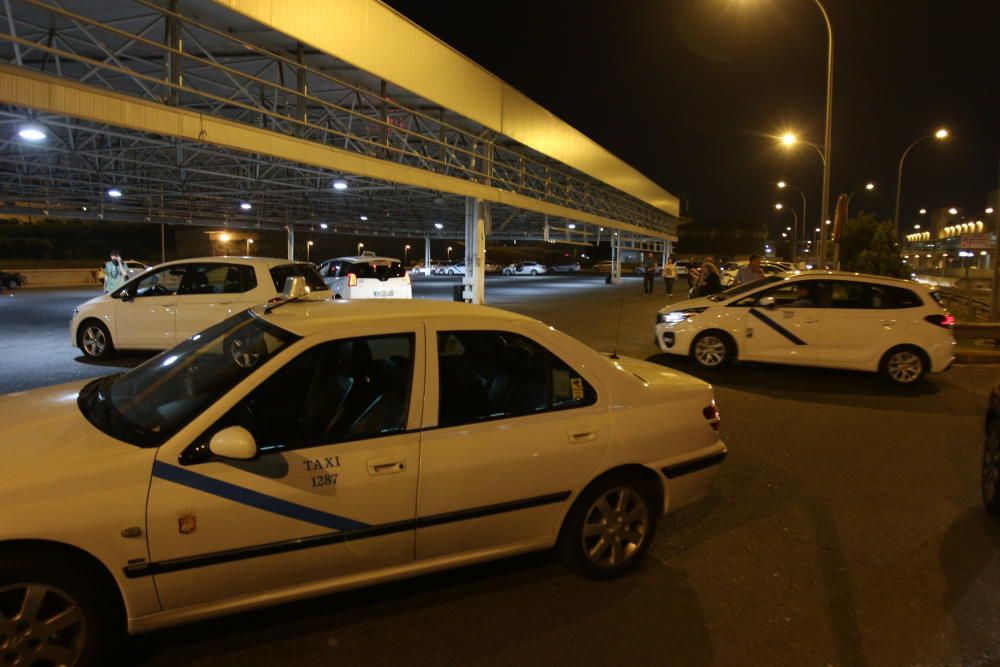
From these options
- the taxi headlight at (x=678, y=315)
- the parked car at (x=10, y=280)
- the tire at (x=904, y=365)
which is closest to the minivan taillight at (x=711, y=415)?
the taxi headlight at (x=678, y=315)

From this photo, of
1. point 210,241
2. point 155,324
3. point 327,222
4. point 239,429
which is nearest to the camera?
point 239,429

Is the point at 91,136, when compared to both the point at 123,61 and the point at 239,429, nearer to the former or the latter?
the point at 123,61

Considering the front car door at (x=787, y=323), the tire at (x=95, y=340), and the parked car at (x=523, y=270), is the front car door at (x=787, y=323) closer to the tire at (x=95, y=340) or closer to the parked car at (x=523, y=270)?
the tire at (x=95, y=340)

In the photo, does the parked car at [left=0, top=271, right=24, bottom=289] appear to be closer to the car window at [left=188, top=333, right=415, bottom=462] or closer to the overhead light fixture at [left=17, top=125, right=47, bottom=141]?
the overhead light fixture at [left=17, top=125, right=47, bottom=141]

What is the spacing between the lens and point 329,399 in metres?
3.36

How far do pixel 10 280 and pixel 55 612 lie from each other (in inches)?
1457

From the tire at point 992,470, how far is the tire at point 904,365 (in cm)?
505

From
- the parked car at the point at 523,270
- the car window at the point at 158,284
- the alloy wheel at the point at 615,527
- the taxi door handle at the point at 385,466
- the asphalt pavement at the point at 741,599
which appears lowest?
the asphalt pavement at the point at 741,599

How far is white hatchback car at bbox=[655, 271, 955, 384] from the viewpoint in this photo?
9.70m

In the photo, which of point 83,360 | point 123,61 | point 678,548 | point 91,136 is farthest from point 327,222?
point 678,548

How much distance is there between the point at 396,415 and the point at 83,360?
9.46m

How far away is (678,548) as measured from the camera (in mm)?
4324

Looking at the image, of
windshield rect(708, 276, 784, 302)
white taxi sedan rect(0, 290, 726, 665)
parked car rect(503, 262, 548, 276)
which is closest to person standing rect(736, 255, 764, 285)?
windshield rect(708, 276, 784, 302)

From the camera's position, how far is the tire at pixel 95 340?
10.5 meters
